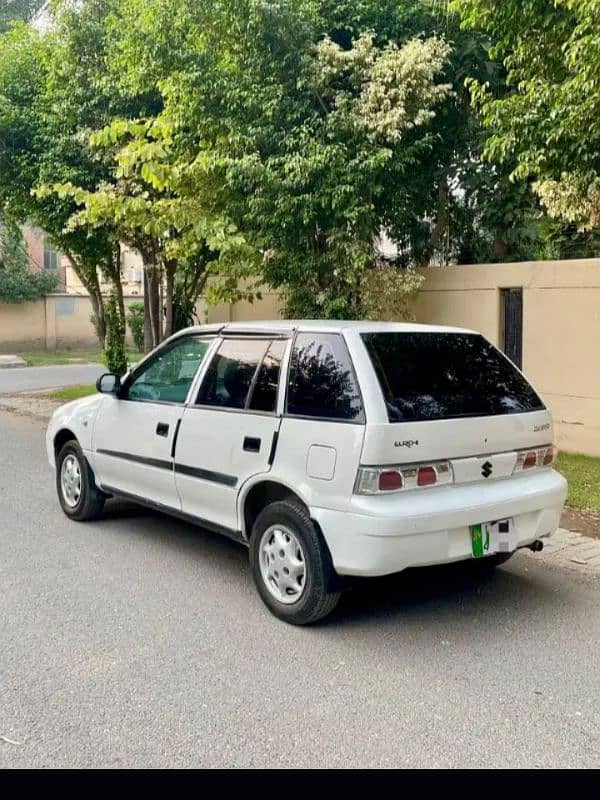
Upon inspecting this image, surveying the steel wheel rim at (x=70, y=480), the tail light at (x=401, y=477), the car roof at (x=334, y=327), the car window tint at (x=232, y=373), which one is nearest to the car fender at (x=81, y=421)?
the steel wheel rim at (x=70, y=480)

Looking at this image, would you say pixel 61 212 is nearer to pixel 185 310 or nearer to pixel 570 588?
pixel 185 310

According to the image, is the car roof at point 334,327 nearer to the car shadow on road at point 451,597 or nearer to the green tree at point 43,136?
the car shadow on road at point 451,597

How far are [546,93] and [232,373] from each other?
387 centimetres

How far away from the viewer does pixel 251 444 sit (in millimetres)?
4852

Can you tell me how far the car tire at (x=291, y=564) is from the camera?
4.36m

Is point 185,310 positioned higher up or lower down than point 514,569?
higher up

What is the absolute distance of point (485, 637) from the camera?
4.40m

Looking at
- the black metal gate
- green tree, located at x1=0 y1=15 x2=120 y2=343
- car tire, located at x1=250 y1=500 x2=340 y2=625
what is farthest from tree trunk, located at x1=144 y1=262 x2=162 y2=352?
car tire, located at x1=250 y1=500 x2=340 y2=625

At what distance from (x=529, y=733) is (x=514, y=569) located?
2.26m

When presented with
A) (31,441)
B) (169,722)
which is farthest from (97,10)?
(169,722)

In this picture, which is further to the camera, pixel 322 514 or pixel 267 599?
pixel 267 599

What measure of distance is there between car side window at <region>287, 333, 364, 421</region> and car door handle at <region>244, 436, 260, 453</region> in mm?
296

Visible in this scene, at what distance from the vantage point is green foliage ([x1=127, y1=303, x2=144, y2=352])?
91.3 feet

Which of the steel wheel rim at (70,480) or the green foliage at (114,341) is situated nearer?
the steel wheel rim at (70,480)
